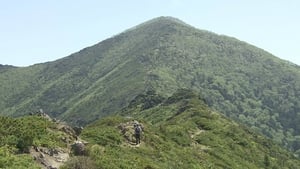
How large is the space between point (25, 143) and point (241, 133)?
177 ft

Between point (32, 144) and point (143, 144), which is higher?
point (32, 144)

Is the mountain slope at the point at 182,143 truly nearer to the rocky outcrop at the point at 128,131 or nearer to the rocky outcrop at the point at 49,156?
the rocky outcrop at the point at 128,131

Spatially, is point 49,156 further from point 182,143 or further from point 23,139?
point 182,143

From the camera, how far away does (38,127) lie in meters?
44.8

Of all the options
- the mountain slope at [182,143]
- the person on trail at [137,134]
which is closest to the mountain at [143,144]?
the mountain slope at [182,143]

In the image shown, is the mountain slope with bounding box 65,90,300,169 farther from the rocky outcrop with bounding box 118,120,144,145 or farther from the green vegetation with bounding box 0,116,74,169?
the green vegetation with bounding box 0,116,74,169

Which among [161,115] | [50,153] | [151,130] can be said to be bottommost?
[161,115]

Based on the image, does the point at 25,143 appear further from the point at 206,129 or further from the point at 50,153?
the point at 206,129

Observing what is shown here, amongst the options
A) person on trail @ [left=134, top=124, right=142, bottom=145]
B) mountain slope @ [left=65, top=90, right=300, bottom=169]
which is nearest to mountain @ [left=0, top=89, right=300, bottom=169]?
mountain slope @ [left=65, top=90, right=300, bottom=169]

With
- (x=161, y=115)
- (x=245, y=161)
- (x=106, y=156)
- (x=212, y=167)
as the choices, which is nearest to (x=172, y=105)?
(x=161, y=115)

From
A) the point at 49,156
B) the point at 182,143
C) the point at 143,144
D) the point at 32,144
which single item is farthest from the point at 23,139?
the point at 182,143

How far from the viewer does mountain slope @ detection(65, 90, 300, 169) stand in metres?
48.6

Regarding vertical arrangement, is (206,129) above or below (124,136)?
below

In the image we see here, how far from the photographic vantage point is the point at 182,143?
229 feet
